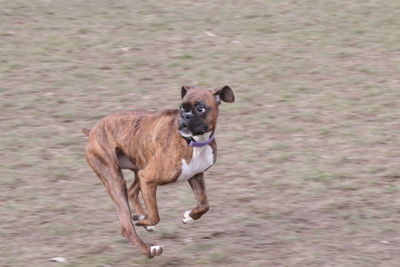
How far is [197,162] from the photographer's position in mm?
6469

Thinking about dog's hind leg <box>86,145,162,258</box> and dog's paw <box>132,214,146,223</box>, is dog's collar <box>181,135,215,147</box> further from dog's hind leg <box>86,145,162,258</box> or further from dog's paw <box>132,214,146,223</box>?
dog's paw <box>132,214,146,223</box>

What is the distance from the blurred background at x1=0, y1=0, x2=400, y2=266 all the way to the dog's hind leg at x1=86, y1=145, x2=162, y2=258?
0.63 ft

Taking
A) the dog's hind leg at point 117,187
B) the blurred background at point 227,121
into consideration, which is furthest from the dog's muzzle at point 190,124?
the blurred background at point 227,121

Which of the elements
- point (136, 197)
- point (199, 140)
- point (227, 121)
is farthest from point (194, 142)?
point (227, 121)

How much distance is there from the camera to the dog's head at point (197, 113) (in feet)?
20.4

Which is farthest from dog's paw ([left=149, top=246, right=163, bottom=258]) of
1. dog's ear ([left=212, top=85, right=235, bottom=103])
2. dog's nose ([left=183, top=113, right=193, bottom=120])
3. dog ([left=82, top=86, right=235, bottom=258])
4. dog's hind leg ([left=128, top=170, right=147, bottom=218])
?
dog's ear ([left=212, top=85, right=235, bottom=103])

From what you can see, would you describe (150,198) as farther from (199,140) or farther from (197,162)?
(199,140)

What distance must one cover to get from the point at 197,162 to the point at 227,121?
141 inches

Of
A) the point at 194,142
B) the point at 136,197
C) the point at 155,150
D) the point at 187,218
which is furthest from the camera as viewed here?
the point at 136,197

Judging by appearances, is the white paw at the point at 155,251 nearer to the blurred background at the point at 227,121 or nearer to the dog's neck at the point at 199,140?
the blurred background at the point at 227,121

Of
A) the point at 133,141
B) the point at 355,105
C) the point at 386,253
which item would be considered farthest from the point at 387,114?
the point at 133,141

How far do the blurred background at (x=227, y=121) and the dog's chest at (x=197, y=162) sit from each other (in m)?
0.70

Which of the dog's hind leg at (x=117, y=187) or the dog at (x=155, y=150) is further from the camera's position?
the dog's hind leg at (x=117, y=187)

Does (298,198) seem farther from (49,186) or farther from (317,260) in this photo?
(49,186)
